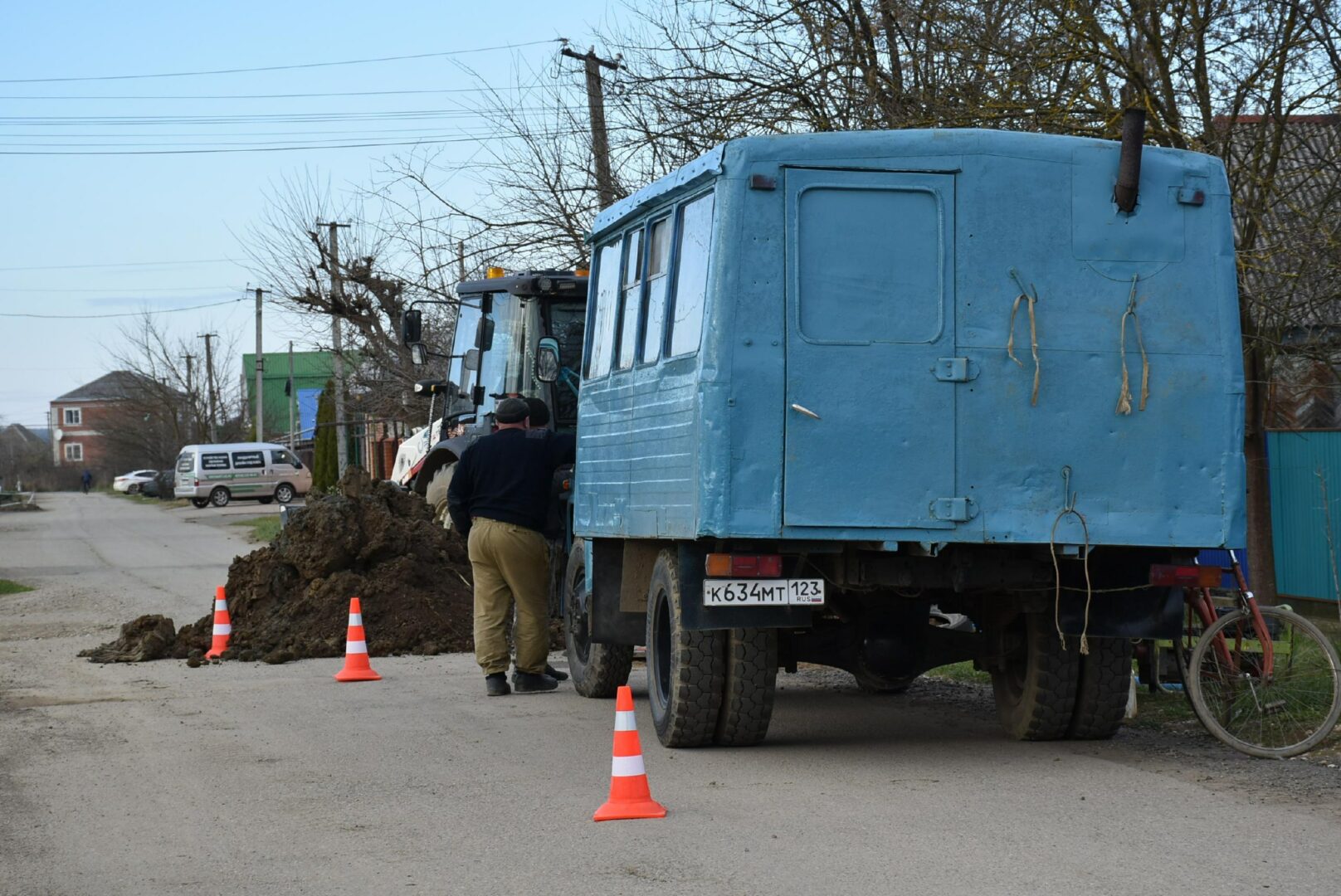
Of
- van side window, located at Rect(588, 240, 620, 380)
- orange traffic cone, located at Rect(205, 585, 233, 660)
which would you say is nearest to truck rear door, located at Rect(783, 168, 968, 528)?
van side window, located at Rect(588, 240, 620, 380)

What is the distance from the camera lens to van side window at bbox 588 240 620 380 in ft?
32.1

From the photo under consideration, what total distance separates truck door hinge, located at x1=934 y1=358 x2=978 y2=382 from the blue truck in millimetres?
12

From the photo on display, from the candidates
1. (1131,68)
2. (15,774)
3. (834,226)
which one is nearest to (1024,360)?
(834,226)

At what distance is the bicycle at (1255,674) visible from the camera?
26.8 feet

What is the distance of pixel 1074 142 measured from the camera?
7.87 meters

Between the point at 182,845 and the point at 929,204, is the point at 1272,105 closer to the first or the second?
the point at 929,204

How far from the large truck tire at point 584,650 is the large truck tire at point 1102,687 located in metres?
3.03

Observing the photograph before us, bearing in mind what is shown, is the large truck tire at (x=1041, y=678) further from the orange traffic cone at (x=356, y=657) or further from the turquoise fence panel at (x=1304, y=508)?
the turquoise fence panel at (x=1304, y=508)

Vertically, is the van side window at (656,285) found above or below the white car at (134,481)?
above

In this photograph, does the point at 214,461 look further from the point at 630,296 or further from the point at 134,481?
the point at 630,296

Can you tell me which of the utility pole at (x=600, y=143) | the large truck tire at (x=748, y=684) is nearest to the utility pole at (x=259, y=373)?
the utility pole at (x=600, y=143)

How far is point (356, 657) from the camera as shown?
12203 mm

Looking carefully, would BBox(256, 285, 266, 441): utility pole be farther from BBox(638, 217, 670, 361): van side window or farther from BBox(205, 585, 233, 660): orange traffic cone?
BBox(638, 217, 670, 361): van side window

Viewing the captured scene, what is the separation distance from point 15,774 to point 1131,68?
31.7 ft
